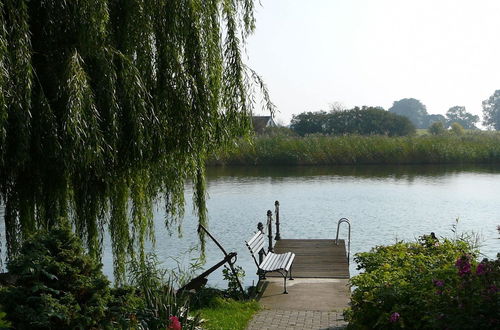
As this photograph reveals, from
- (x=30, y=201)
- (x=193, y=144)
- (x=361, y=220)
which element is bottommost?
(x=361, y=220)

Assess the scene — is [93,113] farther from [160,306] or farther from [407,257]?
[407,257]

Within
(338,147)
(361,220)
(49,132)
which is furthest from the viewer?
(338,147)

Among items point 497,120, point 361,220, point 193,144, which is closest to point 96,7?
point 193,144

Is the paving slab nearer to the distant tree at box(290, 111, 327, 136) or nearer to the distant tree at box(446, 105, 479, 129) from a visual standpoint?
the distant tree at box(290, 111, 327, 136)

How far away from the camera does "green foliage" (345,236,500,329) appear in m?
6.55

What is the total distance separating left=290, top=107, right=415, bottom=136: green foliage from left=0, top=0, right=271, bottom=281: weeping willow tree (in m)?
61.4

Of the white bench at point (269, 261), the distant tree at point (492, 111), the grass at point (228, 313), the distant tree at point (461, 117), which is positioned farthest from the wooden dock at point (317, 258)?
the distant tree at point (461, 117)

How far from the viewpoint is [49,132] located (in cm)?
871

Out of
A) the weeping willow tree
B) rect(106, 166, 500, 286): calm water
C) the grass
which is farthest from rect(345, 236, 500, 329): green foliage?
rect(106, 166, 500, 286): calm water

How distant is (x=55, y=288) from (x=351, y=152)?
38.5 meters

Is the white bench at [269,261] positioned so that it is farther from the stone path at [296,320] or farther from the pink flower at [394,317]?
the pink flower at [394,317]

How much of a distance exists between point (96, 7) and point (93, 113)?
Answer: 135 cm

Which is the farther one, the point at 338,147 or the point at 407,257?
the point at 338,147

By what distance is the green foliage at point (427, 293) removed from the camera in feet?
21.5
